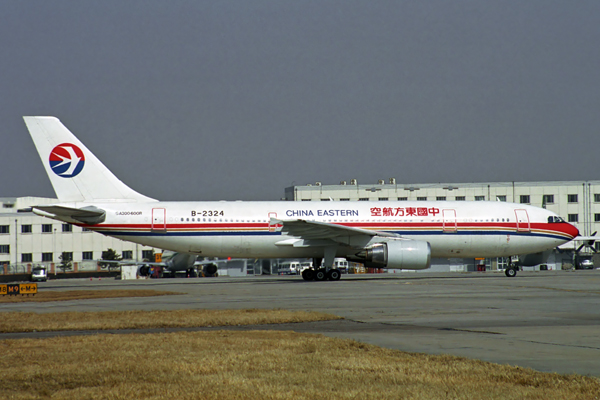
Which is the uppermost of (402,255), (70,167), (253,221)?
(70,167)

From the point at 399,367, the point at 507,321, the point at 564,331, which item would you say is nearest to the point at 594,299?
the point at 507,321

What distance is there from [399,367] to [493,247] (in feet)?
95.1

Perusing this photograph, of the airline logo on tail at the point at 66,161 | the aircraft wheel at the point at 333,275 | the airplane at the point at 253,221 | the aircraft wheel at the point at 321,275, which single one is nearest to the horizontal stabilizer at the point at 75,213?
the airplane at the point at 253,221

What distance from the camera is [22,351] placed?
10.6 meters

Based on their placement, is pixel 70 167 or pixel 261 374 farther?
pixel 70 167

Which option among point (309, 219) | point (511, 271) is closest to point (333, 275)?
point (309, 219)

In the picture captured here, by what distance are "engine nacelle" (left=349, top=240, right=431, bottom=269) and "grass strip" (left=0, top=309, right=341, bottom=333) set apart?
16359 millimetres

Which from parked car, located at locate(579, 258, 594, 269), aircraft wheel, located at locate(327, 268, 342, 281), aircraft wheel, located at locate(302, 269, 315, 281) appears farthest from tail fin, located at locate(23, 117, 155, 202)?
parked car, located at locate(579, 258, 594, 269)

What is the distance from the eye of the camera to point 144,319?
15523 mm

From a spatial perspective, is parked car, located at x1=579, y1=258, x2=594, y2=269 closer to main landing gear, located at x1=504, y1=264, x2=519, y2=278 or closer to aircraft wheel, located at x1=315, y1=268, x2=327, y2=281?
main landing gear, located at x1=504, y1=264, x2=519, y2=278

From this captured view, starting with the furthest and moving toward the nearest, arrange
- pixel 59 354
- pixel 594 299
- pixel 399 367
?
pixel 594 299 → pixel 59 354 → pixel 399 367

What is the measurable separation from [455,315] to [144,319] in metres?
7.29

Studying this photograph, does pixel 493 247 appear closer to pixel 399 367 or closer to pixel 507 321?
pixel 507 321

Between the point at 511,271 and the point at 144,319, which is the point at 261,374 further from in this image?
the point at 511,271
